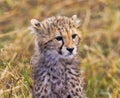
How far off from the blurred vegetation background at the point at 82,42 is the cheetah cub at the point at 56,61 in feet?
1.27

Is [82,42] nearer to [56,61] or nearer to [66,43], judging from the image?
[56,61]

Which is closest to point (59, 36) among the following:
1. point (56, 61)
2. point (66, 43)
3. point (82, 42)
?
point (66, 43)

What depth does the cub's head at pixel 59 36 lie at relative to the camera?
6.56 m

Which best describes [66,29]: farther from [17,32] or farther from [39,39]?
[17,32]

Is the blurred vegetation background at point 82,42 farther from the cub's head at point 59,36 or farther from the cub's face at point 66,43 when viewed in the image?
the cub's face at point 66,43

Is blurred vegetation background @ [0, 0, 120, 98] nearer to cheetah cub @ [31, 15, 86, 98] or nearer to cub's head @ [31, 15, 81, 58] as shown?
cheetah cub @ [31, 15, 86, 98]

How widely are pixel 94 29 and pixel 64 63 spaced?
4.18 m

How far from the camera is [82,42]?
9969 mm

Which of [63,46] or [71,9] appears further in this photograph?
[71,9]

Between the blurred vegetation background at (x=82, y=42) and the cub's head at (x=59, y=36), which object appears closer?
the cub's head at (x=59, y=36)

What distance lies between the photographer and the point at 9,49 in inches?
310

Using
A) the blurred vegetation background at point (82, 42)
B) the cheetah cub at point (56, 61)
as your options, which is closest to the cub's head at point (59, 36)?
the cheetah cub at point (56, 61)

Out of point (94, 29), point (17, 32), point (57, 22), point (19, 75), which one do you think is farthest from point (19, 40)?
point (57, 22)

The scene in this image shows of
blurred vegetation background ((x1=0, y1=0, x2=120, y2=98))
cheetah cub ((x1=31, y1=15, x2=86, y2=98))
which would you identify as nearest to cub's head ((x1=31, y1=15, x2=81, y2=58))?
cheetah cub ((x1=31, y1=15, x2=86, y2=98))
